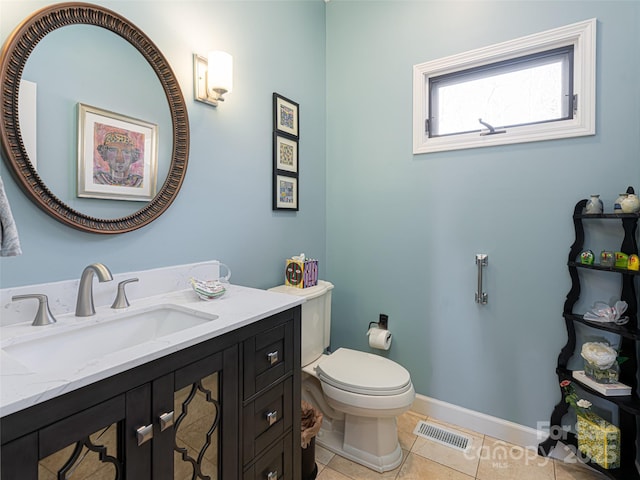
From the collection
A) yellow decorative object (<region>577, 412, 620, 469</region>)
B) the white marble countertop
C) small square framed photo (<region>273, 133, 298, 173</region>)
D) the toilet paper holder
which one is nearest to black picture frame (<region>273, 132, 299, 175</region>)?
small square framed photo (<region>273, 133, 298, 173</region>)

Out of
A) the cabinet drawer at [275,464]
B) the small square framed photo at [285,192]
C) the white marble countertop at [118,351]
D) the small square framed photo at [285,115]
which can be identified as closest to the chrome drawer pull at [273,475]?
the cabinet drawer at [275,464]

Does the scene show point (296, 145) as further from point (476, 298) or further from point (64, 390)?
point (64, 390)

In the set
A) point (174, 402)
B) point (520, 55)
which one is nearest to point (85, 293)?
point (174, 402)

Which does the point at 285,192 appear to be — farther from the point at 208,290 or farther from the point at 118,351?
the point at 118,351

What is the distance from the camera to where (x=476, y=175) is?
1.90 m

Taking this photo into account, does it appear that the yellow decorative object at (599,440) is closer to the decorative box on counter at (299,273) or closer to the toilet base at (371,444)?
the toilet base at (371,444)

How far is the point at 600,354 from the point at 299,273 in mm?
1489

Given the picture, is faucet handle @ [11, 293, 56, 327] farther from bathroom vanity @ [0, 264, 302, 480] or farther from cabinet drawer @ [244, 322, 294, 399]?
cabinet drawer @ [244, 322, 294, 399]

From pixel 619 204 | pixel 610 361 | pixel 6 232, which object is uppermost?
pixel 619 204

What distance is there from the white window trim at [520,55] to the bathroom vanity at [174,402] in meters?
1.40

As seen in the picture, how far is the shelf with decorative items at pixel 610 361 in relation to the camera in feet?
4.78

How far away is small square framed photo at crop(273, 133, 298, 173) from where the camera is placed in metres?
1.95

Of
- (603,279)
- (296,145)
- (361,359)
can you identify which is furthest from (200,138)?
(603,279)

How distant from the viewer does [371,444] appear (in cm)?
168
